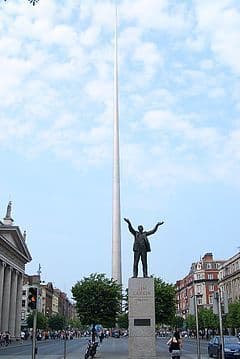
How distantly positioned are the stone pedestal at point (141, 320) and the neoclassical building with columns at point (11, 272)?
59962mm

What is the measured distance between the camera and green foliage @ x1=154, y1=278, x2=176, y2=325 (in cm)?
5081

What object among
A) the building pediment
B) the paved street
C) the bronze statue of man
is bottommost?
the paved street

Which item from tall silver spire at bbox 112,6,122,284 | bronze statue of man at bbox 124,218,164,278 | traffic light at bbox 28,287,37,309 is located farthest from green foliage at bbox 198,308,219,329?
traffic light at bbox 28,287,37,309

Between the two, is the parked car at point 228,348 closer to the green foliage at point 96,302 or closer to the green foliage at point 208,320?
the green foliage at point 96,302

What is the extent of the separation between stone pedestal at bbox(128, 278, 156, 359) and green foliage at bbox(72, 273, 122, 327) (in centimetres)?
2389

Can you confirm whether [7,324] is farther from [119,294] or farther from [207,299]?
[207,299]

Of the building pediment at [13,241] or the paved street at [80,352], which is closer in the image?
the paved street at [80,352]

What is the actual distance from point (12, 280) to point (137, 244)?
254ft

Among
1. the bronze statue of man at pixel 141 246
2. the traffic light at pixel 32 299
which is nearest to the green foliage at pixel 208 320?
the bronze statue of man at pixel 141 246

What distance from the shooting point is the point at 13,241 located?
320ft

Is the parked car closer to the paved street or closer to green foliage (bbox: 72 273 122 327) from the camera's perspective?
the paved street

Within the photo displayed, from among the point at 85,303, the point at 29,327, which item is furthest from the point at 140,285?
the point at 29,327

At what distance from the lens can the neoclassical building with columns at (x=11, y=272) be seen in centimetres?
8906

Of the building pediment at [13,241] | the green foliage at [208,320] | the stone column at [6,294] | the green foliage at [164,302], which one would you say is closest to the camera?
the green foliage at [164,302]
